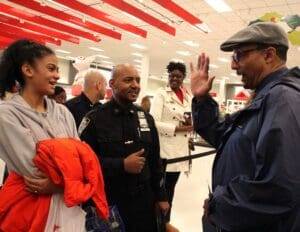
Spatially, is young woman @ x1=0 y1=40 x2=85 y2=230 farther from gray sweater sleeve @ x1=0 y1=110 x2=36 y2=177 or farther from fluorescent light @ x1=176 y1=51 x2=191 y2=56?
fluorescent light @ x1=176 y1=51 x2=191 y2=56

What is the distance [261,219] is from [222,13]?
24.3 feet

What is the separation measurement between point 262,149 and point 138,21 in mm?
8617

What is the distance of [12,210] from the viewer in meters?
1.36

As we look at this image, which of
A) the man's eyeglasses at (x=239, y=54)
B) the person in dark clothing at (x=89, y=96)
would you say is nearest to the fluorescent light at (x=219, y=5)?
the person in dark clothing at (x=89, y=96)

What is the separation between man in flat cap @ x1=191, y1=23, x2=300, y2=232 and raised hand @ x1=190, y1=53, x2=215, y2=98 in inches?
11.3

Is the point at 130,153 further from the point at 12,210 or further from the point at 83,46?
the point at 83,46

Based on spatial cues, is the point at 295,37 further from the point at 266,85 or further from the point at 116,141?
the point at 116,141

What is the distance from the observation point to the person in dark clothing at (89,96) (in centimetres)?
286

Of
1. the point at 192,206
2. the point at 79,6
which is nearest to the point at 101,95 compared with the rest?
the point at 192,206

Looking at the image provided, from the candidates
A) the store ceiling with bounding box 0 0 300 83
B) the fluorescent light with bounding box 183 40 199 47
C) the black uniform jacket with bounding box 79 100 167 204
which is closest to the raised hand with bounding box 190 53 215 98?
the black uniform jacket with bounding box 79 100 167 204

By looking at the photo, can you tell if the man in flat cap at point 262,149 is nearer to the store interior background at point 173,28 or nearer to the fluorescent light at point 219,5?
the store interior background at point 173,28

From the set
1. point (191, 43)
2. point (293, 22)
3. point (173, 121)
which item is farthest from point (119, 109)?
point (191, 43)

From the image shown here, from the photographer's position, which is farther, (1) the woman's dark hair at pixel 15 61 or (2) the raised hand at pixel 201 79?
(2) the raised hand at pixel 201 79

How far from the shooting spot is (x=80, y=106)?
288cm
